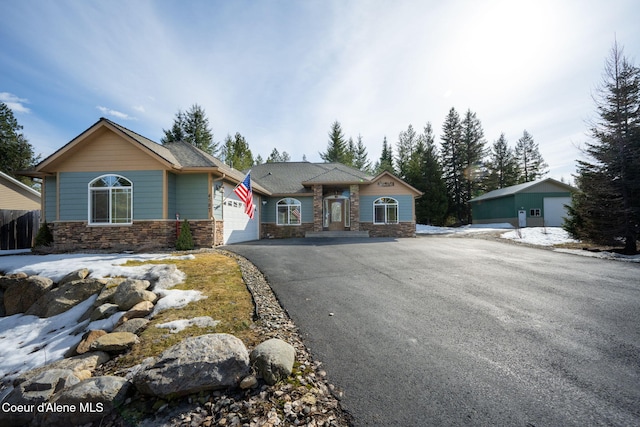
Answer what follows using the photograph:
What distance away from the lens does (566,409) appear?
1.94 meters

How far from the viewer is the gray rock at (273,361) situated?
92.4 inches

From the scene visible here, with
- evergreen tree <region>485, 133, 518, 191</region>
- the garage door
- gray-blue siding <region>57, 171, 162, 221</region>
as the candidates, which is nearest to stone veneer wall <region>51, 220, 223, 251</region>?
gray-blue siding <region>57, 171, 162, 221</region>

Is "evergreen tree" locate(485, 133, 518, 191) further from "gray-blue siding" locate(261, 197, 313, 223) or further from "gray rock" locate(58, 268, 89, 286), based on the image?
"gray rock" locate(58, 268, 89, 286)

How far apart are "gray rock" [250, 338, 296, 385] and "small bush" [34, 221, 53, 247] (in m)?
11.9

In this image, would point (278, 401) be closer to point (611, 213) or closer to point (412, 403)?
point (412, 403)

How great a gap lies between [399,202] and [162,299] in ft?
47.2

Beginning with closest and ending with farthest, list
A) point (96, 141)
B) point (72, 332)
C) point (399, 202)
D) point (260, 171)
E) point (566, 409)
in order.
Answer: point (566, 409) < point (72, 332) < point (96, 141) < point (399, 202) < point (260, 171)

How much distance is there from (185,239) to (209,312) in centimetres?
662

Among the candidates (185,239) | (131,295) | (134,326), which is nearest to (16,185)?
(185,239)

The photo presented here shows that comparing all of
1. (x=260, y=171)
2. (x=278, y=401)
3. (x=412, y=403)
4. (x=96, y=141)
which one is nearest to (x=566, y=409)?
(x=412, y=403)

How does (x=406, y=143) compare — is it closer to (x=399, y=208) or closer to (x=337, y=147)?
(x=337, y=147)

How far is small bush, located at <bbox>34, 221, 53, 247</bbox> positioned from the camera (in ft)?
31.9

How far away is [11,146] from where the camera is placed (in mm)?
24734

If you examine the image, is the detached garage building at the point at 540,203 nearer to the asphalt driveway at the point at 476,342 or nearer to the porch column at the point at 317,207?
the porch column at the point at 317,207
